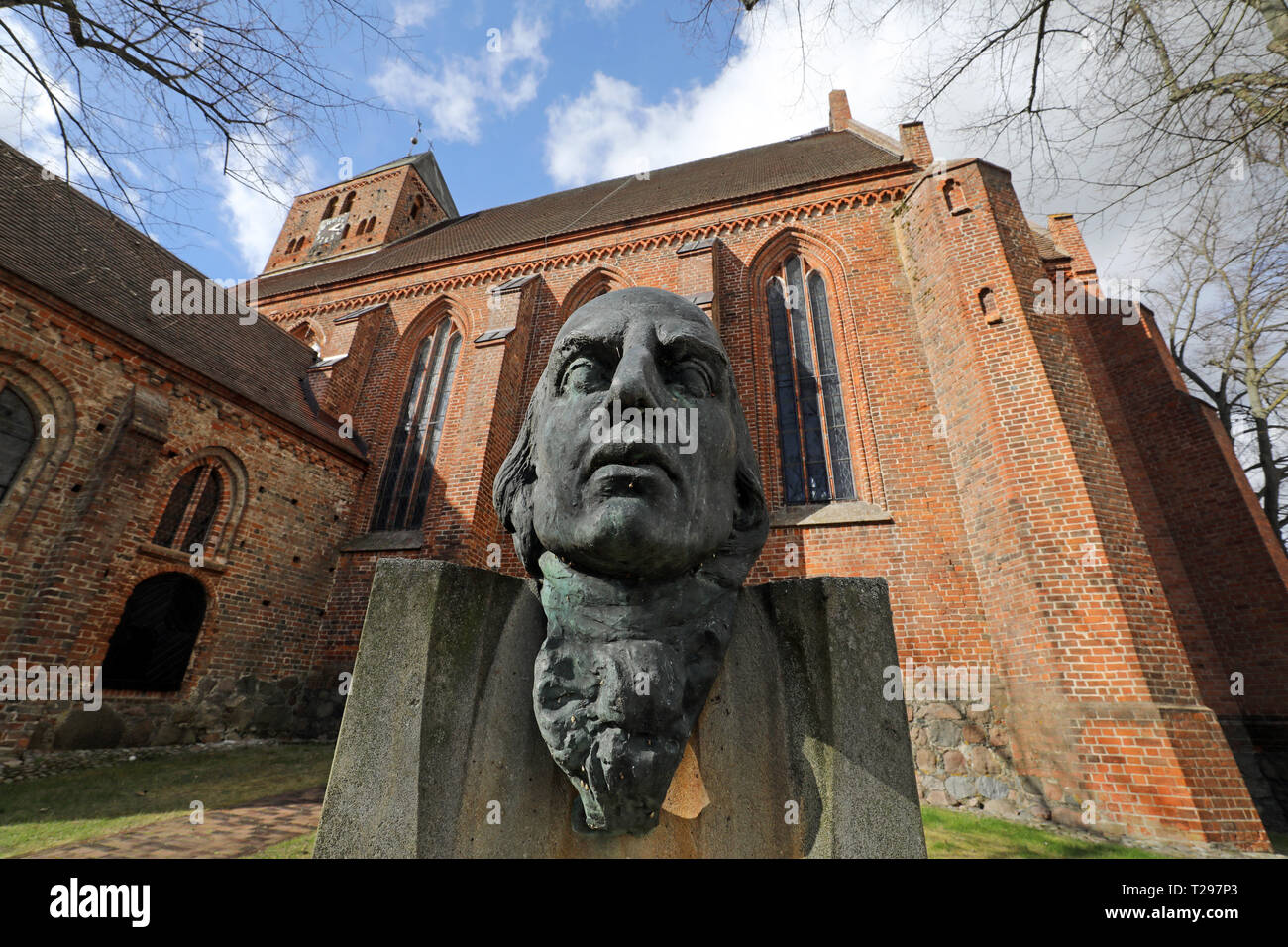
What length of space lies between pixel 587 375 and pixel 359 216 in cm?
2470

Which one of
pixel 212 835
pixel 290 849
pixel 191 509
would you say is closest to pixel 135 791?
pixel 212 835

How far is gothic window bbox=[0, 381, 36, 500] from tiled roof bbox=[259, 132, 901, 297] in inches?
319

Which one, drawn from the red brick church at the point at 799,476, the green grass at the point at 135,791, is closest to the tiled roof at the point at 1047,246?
the red brick church at the point at 799,476

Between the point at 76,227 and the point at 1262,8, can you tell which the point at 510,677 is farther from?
the point at 76,227

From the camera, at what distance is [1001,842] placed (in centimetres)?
456

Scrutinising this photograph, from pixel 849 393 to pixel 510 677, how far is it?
842cm

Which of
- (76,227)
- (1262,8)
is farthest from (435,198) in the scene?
(1262,8)

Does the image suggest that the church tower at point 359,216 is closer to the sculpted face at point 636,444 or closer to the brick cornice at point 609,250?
the brick cornice at point 609,250

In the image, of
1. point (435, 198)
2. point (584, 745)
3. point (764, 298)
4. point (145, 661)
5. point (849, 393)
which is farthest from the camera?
point (435, 198)

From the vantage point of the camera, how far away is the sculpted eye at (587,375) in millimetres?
1499

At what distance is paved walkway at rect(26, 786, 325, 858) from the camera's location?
132 inches

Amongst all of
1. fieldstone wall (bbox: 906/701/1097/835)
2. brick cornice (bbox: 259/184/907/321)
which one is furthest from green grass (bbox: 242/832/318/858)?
brick cornice (bbox: 259/184/907/321)

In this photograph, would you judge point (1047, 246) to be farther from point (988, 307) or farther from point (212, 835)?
point (212, 835)

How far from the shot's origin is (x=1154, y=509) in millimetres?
7973
